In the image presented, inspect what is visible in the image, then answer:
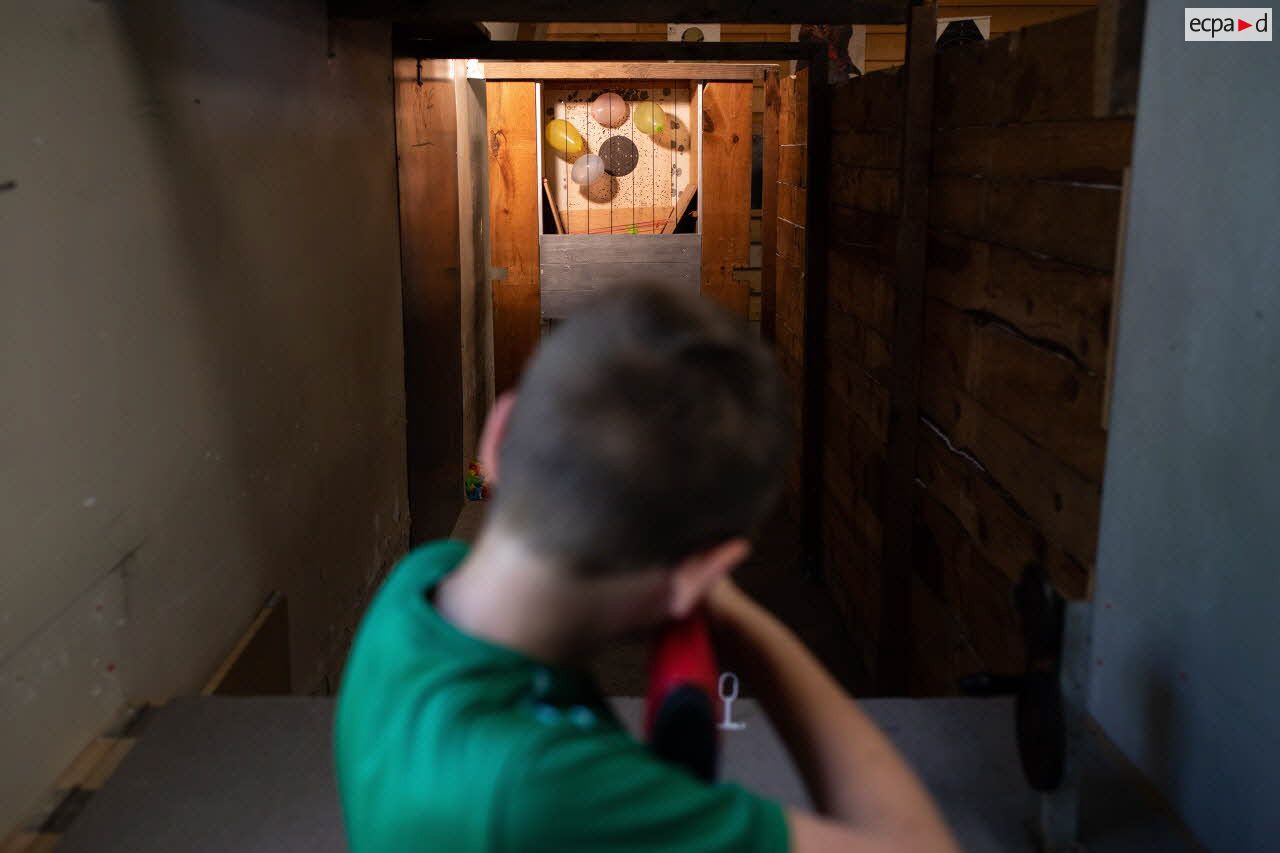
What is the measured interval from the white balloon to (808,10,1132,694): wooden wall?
3.57m

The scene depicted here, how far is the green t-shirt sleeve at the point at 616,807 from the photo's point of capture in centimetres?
63

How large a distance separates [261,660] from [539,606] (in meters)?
1.69

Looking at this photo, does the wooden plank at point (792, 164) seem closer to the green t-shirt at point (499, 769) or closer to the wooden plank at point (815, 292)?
the wooden plank at point (815, 292)

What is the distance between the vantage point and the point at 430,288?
14.8 ft

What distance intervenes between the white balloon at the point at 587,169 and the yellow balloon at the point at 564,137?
2.4 inches

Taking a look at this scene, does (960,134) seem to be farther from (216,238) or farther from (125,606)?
(125,606)

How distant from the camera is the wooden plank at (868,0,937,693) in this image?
2.82m

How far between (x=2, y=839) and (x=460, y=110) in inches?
Result: 186

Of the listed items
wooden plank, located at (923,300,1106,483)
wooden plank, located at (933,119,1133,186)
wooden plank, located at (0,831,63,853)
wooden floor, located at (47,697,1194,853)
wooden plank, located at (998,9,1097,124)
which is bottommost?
wooden floor, located at (47,697,1194,853)

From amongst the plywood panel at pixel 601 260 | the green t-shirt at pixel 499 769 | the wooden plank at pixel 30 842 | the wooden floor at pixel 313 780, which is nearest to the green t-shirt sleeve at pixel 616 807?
the green t-shirt at pixel 499 769

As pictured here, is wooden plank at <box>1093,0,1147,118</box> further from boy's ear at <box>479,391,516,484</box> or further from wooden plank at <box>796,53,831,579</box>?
wooden plank at <box>796,53,831,579</box>

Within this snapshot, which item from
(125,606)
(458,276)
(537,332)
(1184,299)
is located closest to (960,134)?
(1184,299)

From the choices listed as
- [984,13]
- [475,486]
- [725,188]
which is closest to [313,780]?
[475,486]

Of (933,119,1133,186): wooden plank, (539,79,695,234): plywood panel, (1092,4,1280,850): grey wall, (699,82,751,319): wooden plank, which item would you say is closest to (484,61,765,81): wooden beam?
(699,82,751,319): wooden plank
